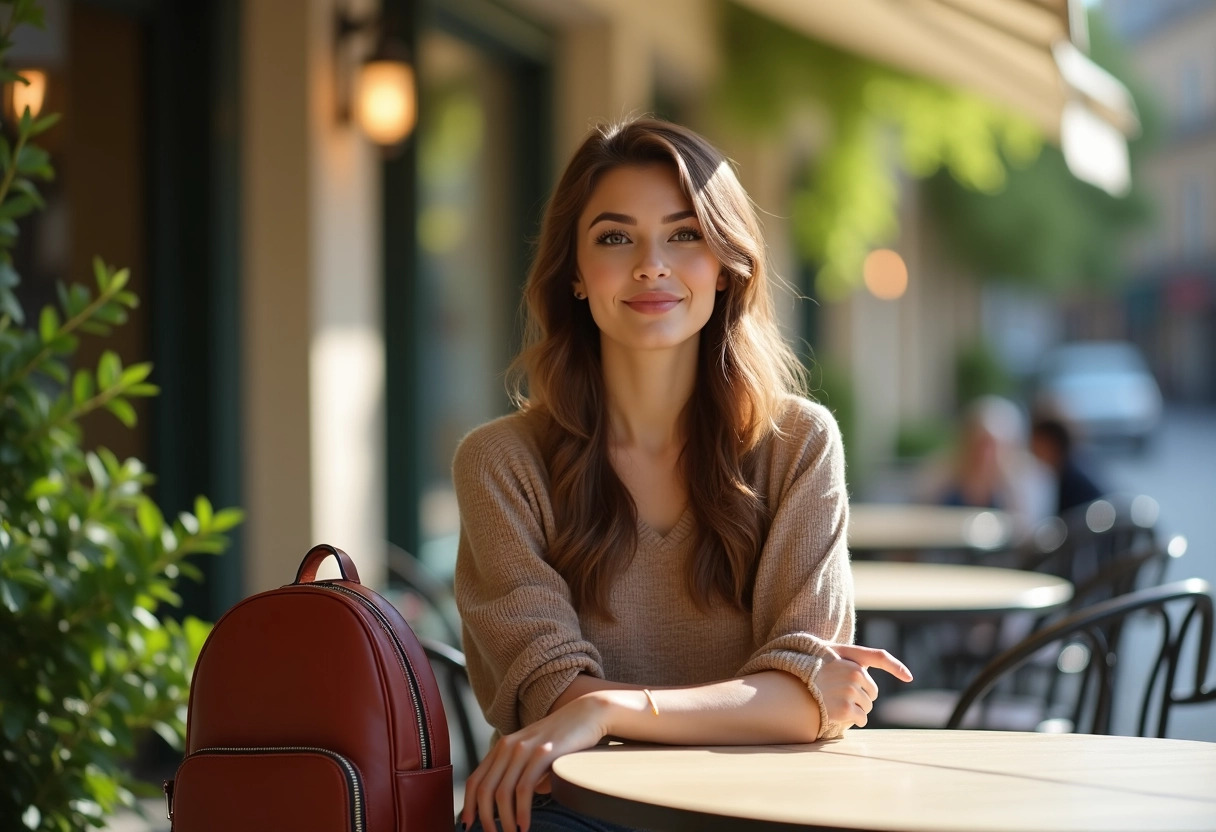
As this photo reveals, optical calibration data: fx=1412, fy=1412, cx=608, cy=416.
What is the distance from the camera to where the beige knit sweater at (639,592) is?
5.83 feet

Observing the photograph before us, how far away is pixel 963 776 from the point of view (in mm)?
1445

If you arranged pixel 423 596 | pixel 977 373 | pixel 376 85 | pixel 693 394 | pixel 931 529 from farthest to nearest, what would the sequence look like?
pixel 977 373 → pixel 931 529 → pixel 376 85 → pixel 423 596 → pixel 693 394

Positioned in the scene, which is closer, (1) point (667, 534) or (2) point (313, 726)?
(2) point (313, 726)

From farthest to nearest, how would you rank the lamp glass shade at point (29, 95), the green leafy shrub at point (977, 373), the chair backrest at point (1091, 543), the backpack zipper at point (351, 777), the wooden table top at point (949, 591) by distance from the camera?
the green leafy shrub at point (977, 373)
the chair backrest at point (1091, 543)
the lamp glass shade at point (29, 95)
the wooden table top at point (949, 591)
the backpack zipper at point (351, 777)

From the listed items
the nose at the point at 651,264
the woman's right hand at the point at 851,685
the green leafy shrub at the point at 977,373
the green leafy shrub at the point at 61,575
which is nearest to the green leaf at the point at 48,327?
the green leafy shrub at the point at 61,575

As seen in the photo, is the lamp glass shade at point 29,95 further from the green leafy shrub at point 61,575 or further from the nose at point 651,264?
the nose at point 651,264

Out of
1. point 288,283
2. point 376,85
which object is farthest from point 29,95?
point 376,85

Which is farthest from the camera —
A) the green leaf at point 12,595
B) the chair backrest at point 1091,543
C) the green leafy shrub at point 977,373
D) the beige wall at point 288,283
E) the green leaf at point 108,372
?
the green leafy shrub at point 977,373

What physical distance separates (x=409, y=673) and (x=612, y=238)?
705 mm

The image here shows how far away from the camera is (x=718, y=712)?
1634 millimetres

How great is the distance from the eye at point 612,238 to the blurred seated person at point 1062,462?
4076 mm

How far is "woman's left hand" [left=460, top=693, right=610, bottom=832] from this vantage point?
1526 mm

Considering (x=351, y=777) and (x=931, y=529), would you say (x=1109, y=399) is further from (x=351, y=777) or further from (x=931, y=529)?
(x=351, y=777)

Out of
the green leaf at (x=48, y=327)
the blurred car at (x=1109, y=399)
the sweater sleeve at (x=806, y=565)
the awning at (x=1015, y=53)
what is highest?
the awning at (x=1015, y=53)
